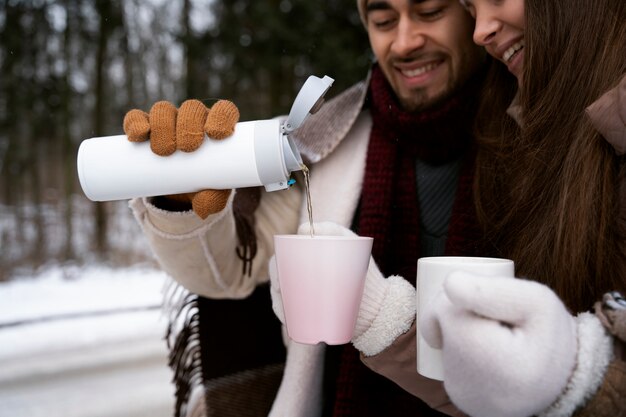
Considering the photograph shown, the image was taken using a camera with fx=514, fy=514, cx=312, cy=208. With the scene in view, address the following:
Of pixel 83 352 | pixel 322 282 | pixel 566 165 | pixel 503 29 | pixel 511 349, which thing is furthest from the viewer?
pixel 83 352

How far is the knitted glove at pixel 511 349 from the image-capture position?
52 centimetres

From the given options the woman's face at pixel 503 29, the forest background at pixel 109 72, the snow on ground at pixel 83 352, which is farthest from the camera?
the forest background at pixel 109 72

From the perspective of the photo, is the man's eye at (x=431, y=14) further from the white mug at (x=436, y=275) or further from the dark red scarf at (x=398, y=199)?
the white mug at (x=436, y=275)

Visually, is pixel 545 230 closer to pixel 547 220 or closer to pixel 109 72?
pixel 547 220

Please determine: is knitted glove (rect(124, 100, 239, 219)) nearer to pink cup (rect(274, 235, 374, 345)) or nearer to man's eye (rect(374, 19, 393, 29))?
pink cup (rect(274, 235, 374, 345))

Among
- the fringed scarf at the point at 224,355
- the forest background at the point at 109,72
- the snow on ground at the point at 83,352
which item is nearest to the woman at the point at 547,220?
the fringed scarf at the point at 224,355

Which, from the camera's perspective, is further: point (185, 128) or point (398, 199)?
point (398, 199)

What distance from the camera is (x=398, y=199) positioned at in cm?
113

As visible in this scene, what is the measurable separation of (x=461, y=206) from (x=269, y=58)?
2.36 m

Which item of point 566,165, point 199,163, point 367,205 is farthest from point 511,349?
point 367,205

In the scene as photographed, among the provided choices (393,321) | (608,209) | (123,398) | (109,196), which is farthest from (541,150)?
(123,398)

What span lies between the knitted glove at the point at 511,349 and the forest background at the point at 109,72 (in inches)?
99.5

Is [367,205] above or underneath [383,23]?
underneath

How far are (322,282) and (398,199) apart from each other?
1.73ft
